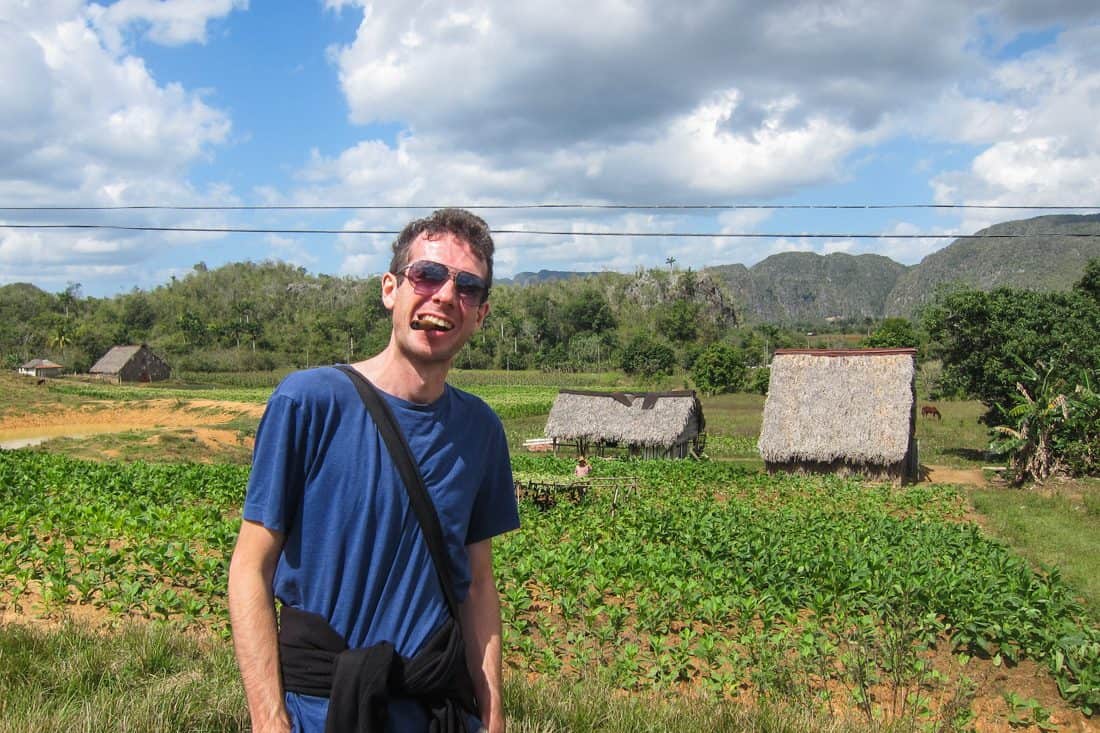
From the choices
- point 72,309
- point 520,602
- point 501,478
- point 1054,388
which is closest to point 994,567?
point 520,602

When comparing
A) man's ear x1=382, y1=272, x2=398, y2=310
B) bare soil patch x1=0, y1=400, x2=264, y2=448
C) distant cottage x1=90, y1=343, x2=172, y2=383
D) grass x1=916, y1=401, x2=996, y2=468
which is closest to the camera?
man's ear x1=382, y1=272, x2=398, y2=310

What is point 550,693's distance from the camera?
4.28 m

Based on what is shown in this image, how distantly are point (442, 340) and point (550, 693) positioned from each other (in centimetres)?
275

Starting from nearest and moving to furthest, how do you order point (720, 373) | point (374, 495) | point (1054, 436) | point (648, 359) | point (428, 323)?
point (374, 495) < point (428, 323) < point (1054, 436) < point (720, 373) < point (648, 359)

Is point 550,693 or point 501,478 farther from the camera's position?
point 550,693

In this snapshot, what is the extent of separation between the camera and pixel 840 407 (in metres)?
25.3

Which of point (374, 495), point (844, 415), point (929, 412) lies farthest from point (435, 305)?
point (929, 412)

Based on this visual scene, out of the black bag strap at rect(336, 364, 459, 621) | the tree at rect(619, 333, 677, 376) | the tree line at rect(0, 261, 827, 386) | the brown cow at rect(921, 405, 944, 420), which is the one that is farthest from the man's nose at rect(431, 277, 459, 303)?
the tree at rect(619, 333, 677, 376)

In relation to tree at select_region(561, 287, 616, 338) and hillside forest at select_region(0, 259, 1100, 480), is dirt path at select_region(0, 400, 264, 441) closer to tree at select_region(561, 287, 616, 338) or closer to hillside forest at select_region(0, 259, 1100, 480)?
hillside forest at select_region(0, 259, 1100, 480)

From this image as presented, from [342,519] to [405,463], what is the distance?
0.74ft

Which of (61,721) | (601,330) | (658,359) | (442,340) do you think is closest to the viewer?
(442,340)

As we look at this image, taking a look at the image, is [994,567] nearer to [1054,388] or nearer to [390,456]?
[390,456]

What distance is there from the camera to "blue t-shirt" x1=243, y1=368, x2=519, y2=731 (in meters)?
2.06

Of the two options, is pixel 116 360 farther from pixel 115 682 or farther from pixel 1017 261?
pixel 1017 261
